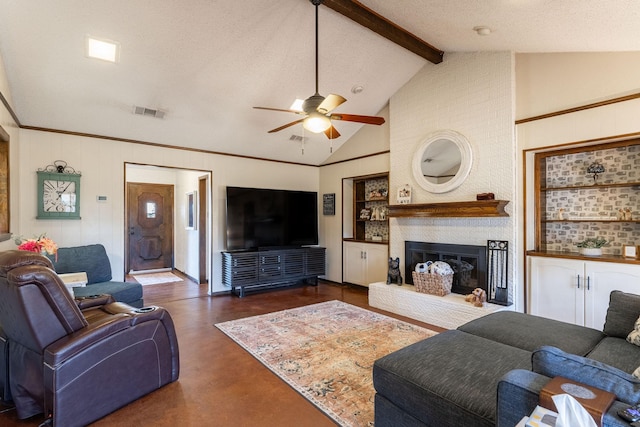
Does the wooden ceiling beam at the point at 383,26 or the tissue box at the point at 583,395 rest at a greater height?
the wooden ceiling beam at the point at 383,26

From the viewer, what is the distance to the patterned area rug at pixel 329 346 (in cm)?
243

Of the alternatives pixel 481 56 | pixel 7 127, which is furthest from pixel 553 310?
pixel 7 127

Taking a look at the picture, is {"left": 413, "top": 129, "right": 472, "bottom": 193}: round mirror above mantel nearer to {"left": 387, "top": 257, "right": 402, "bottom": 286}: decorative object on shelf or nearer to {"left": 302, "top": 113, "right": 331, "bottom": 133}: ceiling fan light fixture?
{"left": 387, "top": 257, "right": 402, "bottom": 286}: decorative object on shelf

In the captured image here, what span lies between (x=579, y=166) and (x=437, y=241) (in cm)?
184

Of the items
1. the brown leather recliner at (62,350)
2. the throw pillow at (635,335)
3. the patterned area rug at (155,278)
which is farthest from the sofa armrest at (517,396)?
the patterned area rug at (155,278)

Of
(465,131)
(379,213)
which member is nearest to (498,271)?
(465,131)

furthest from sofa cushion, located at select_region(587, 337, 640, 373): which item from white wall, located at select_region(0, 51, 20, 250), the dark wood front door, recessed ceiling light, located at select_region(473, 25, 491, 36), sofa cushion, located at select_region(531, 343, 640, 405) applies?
the dark wood front door

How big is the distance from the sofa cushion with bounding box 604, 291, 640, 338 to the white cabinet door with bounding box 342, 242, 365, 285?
→ 3.93 meters

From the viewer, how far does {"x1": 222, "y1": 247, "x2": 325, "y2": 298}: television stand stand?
5500mm

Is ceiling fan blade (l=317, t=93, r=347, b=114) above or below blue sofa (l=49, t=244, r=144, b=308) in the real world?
above

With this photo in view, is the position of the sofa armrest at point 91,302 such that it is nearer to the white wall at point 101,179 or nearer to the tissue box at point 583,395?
the white wall at point 101,179

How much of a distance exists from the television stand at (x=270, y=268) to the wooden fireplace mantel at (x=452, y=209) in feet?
6.38

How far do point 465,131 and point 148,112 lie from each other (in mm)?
4218

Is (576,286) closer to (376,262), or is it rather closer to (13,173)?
(376,262)
